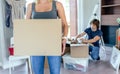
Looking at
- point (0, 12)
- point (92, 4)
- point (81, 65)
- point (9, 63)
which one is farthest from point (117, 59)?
point (92, 4)

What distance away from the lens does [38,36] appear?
144 centimetres

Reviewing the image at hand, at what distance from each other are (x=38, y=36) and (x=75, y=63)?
2055mm

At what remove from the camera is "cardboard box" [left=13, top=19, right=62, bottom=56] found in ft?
4.63

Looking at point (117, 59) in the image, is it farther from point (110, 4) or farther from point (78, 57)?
point (110, 4)

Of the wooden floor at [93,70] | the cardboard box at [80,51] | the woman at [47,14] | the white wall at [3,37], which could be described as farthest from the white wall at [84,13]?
the woman at [47,14]

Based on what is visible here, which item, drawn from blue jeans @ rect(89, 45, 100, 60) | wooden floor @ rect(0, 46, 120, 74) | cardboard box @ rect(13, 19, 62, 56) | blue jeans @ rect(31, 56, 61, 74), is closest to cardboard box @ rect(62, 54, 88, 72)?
wooden floor @ rect(0, 46, 120, 74)

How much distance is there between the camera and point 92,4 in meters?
5.73

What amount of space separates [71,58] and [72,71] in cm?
22

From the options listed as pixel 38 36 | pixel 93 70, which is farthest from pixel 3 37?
pixel 38 36

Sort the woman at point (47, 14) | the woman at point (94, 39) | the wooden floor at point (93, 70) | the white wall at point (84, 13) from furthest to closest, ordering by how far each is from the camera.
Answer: the white wall at point (84, 13) < the woman at point (94, 39) < the wooden floor at point (93, 70) < the woman at point (47, 14)

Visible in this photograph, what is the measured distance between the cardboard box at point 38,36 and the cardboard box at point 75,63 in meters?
1.95

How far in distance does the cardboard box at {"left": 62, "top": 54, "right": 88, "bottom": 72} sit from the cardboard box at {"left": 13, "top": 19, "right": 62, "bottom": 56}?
6.40ft

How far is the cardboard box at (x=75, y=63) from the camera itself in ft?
11.0

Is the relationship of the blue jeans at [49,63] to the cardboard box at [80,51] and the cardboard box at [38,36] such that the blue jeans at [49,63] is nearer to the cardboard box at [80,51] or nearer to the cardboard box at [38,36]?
the cardboard box at [38,36]
